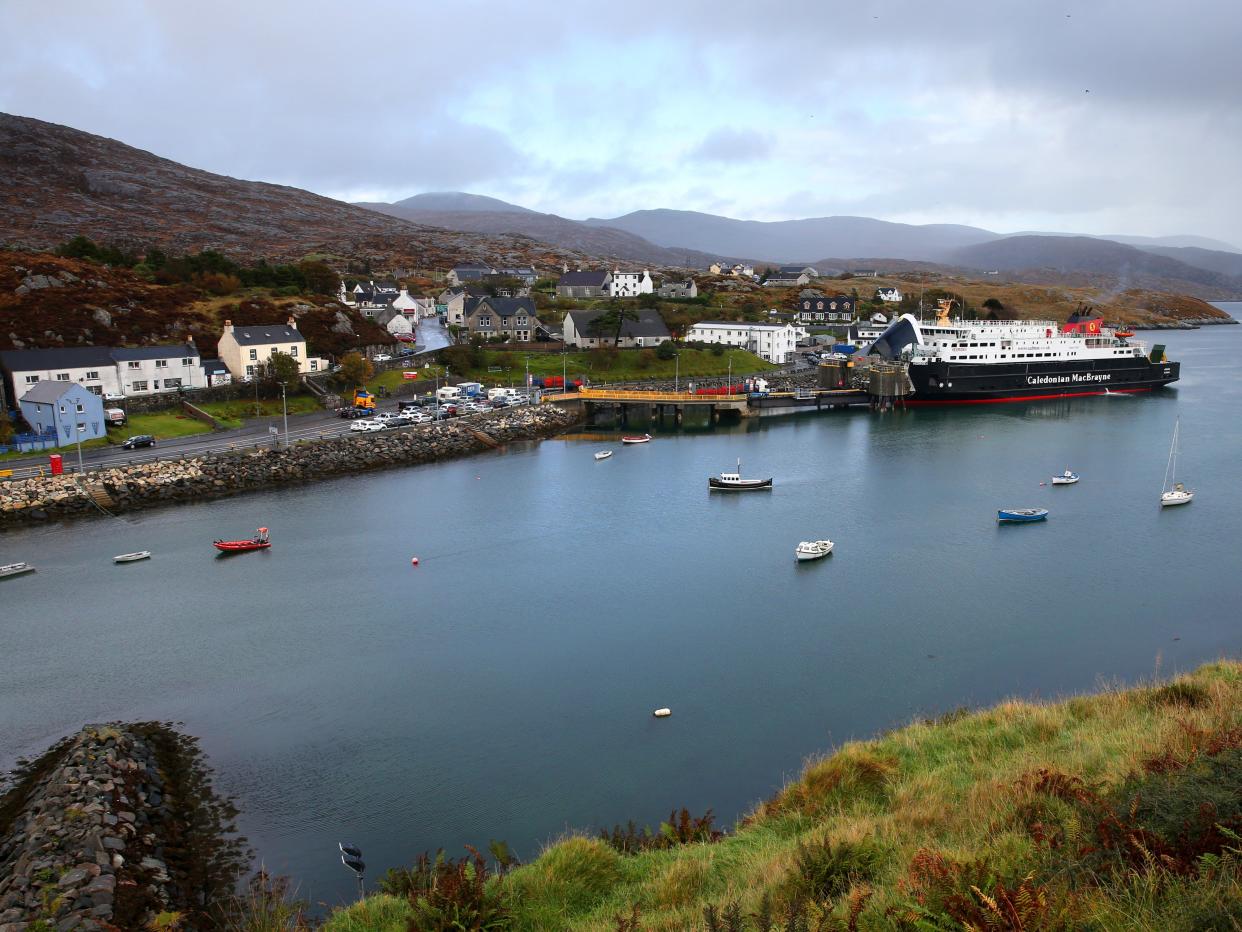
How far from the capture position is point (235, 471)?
32.8 meters

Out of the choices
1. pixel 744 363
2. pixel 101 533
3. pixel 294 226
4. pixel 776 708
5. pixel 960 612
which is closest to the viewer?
pixel 776 708

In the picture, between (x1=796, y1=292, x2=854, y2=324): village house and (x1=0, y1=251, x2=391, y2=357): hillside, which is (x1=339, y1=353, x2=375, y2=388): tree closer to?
(x1=0, y1=251, x2=391, y2=357): hillside

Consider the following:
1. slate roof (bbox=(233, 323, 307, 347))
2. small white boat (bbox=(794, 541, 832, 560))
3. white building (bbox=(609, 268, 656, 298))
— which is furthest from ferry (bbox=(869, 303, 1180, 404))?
slate roof (bbox=(233, 323, 307, 347))

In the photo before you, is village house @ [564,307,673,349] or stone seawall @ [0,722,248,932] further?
village house @ [564,307,673,349]

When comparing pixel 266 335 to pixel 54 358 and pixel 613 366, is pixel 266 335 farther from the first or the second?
pixel 613 366

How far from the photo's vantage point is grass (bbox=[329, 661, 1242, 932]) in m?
4.62

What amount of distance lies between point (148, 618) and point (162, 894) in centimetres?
1217

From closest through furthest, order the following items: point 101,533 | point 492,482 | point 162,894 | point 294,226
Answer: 1. point 162,894
2. point 101,533
3. point 492,482
4. point 294,226

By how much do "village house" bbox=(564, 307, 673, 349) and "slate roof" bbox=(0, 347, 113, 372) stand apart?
31.6 m

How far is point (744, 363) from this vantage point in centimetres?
6084

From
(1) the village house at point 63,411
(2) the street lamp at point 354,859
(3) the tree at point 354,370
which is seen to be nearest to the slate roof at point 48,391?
(1) the village house at point 63,411

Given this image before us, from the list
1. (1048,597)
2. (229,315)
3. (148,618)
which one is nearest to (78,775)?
(148,618)

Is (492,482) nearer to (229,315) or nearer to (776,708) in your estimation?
(776,708)

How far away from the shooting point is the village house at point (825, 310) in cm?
8406
